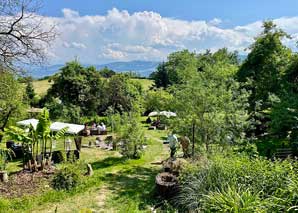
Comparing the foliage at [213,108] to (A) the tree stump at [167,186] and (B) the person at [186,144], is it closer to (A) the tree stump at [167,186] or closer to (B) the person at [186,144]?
(B) the person at [186,144]

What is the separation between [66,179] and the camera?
13.0 metres

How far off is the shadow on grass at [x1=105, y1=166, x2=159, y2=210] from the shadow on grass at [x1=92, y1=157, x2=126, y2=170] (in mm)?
1536

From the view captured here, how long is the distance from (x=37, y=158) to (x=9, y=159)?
351 cm

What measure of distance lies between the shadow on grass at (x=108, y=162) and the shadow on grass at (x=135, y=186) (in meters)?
1.54

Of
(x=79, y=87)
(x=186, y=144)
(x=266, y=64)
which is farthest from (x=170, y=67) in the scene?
(x=186, y=144)

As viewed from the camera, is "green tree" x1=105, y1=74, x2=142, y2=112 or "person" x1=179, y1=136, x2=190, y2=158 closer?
"person" x1=179, y1=136, x2=190, y2=158

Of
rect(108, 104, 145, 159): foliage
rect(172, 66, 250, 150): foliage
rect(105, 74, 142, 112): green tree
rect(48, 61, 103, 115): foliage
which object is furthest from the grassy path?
rect(105, 74, 142, 112): green tree

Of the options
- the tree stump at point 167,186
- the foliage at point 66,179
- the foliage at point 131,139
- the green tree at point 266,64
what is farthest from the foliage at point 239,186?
the green tree at point 266,64

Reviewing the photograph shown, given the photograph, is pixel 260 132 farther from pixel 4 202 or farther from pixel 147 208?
pixel 4 202

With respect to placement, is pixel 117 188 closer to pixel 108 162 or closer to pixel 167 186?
pixel 167 186

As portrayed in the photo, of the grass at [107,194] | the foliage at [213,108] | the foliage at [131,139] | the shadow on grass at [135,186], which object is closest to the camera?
the grass at [107,194]

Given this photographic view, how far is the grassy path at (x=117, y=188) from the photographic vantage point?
11117mm

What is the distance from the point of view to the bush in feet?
42.2

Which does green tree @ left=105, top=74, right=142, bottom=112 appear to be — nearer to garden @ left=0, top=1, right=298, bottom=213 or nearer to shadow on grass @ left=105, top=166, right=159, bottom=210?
garden @ left=0, top=1, right=298, bottom=213
